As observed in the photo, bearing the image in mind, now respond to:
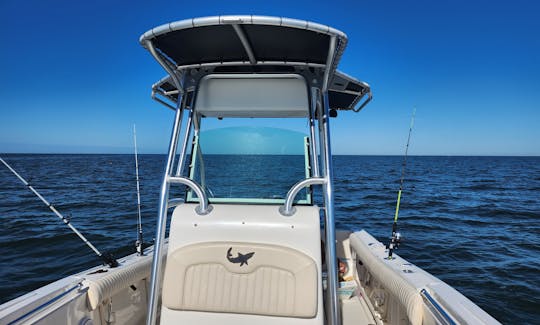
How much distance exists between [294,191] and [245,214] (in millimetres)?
473

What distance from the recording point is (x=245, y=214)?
9.25ft

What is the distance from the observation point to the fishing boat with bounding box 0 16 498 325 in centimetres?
244

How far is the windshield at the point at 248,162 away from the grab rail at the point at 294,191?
0.55 m

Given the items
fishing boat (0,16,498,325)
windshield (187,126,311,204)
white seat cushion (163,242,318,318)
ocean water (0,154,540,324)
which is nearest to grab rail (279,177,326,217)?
fishing boat (0,16,498,325)

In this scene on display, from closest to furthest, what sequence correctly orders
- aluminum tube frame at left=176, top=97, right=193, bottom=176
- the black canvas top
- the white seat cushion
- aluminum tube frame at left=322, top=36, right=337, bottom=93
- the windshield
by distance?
1. the black canvas top
2. aluminum tube frame at left=322, top=36, right=337, bottom=93
3. the white seat cushion
4. aluminum tube frame at left=176, top=97, right=193, bottom=176
5. the windshield

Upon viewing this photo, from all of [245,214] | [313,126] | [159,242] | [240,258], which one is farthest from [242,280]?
[313,126]

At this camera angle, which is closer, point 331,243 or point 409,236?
point 331,243

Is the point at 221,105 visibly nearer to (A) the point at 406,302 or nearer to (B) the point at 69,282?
(B) the point at 69,282

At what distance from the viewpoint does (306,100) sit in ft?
10.7

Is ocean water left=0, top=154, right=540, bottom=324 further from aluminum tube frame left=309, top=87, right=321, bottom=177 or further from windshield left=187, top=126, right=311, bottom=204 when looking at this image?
aluminum tube frame left=309, top=87, right=321, bottom=177

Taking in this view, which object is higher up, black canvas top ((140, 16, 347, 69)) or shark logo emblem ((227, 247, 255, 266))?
black canvas top ((140, 16, 347, 69))

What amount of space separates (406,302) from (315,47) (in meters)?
2.14

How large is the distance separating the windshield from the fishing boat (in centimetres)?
1

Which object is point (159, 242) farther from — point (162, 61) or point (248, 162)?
point (162, 61)
